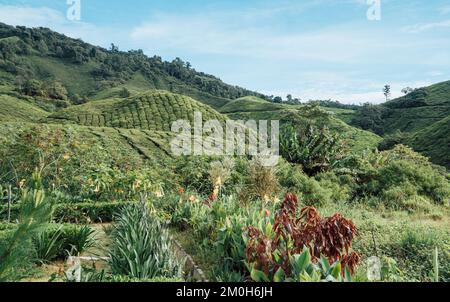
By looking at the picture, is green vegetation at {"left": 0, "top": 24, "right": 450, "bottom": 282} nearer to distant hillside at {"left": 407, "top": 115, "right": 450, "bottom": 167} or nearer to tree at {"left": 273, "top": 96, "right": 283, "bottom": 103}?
distant hillside at {"left": 407, "top": 115, "right": 450, "bottom": 167}

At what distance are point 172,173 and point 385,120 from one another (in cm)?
4858

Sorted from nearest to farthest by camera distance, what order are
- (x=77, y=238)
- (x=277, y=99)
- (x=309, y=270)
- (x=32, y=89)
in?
(x=309, y=270)
(x=77, y=238)
(x=32, y=89)
(x=277, y=99)

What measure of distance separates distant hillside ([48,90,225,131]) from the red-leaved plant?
26.4 meters

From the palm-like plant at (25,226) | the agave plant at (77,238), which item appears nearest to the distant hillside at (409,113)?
the agave plant at (77,238)

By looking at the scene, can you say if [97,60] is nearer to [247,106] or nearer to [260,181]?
[247,106]

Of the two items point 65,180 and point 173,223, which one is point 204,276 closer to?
point 173,223

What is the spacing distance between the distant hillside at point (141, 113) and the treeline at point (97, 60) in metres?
36.8

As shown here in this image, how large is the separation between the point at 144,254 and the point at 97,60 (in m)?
78.4

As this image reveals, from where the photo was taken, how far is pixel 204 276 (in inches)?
162

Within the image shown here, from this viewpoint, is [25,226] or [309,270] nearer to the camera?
[25,226]

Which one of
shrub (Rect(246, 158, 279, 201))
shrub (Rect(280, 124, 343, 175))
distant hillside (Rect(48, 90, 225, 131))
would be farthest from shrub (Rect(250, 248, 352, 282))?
distant hillside (Rect(48, 90, 225, 131))

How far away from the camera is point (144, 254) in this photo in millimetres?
3979

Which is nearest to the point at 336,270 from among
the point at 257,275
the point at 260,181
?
the point at 257,275
